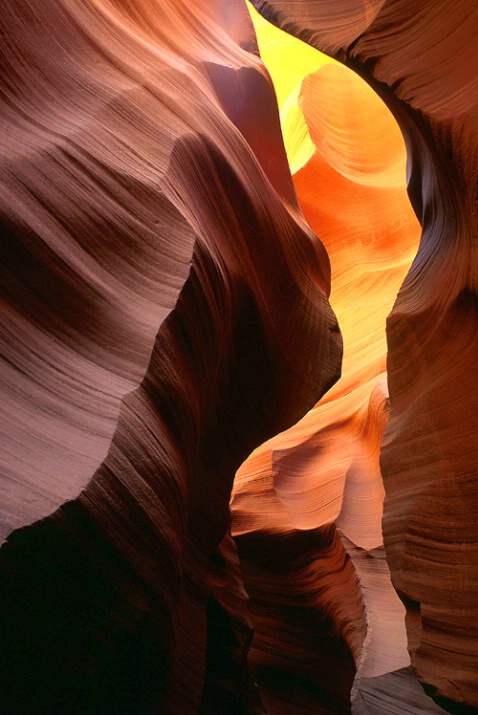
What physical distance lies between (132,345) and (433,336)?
1.19 m

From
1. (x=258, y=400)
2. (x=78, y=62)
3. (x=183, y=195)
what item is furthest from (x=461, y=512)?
(x=78, y=62)

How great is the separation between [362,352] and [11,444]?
14.5 ft

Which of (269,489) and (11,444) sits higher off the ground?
(11,444)

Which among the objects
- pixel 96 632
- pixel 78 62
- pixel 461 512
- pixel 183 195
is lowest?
pixel 461 512

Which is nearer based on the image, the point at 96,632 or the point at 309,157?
the point at 96,632

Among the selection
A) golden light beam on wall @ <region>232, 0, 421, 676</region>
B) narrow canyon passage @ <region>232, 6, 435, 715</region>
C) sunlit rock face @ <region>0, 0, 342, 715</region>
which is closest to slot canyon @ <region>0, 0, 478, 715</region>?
sunlit rock face @ <region>0, 0, 342, 715</region>

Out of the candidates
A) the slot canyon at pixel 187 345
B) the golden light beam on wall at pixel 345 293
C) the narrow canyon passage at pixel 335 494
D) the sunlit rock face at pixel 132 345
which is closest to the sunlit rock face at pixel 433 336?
the slot canyon at pixel 187 345

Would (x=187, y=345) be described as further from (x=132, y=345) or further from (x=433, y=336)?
(x=433, y=336)

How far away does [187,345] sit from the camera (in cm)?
205

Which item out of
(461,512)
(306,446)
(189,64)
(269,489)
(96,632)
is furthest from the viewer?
(306,446)

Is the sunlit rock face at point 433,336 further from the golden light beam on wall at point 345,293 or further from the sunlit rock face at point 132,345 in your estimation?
the golden light beam on wall at point 345,293

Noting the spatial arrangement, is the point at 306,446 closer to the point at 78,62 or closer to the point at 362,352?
the point at 362,352

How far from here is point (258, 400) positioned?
2.91 m

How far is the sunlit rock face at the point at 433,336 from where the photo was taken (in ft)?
7.01
